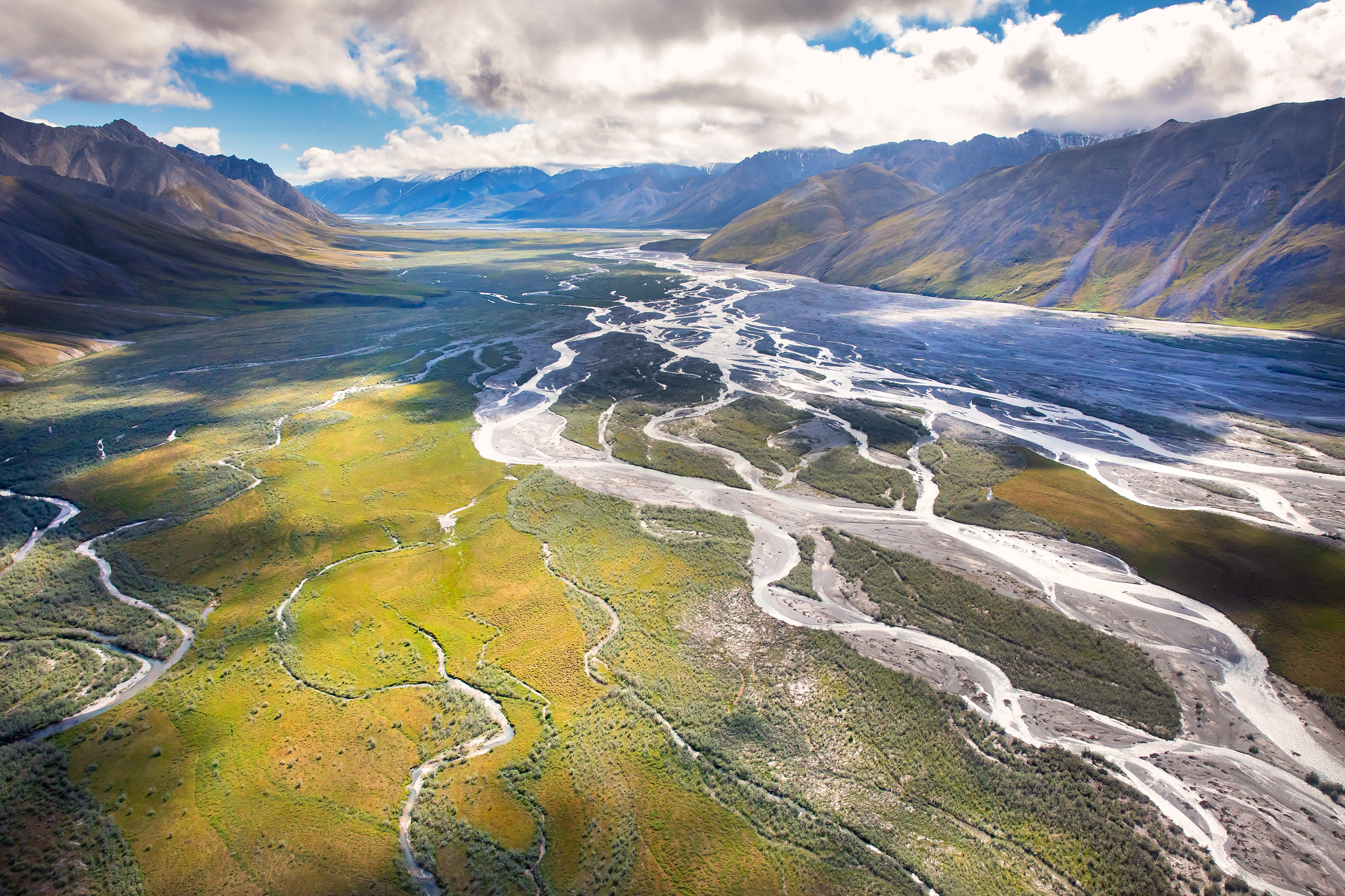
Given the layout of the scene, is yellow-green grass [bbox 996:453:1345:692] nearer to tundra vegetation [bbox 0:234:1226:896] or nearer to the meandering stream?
the meandering stream

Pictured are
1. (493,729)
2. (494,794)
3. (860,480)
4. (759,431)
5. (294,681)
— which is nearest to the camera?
(494,794)

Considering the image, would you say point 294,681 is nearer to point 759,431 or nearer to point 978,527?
point 978,527

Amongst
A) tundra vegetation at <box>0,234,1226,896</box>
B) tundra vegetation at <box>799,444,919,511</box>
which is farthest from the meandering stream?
tundra vegetation at <box>0,234,1226,896</box>

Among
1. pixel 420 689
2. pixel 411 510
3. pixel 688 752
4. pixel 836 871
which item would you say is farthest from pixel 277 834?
pixel 411 510

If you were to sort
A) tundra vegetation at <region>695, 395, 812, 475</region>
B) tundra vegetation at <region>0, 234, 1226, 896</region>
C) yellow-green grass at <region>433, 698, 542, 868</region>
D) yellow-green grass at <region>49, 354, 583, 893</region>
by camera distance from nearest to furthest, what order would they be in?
1. tundra vegetation at <region>0, 234, 1226, 896</region>
2. yellow-green grass at <region>49, 354, 583, 893</region>
3. yellow-green grass at <region>433, 698, 542, 868</region>
4. tundra vegetation at <region>695, 395, 812, 475</region>

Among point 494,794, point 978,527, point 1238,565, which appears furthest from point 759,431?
point 494,794

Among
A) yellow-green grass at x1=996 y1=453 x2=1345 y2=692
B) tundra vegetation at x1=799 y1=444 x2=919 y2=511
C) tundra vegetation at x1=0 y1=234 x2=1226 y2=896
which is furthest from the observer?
tundra vegetation at x1=799 y1=444 x2=919 y2=511

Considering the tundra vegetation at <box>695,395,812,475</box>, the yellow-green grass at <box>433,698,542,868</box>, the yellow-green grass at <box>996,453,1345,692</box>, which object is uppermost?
the tundra vegetation at <box>695,395,812,475</box>

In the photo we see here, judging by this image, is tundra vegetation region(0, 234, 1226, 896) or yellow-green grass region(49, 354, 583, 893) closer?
tundra vegetation region(0, 234, 1226, 896)

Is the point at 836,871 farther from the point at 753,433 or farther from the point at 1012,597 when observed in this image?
the point at 753,433
